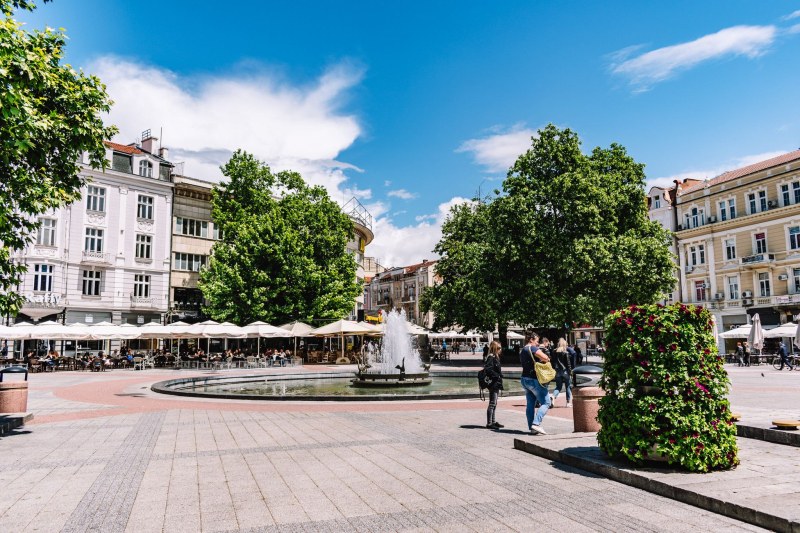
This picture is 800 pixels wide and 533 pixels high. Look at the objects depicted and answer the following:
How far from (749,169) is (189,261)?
47690 millimetres

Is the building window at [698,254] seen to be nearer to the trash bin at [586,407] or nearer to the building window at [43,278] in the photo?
the trash bin at [586,407]

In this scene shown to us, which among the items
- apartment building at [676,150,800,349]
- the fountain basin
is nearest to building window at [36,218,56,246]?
the fountain basin

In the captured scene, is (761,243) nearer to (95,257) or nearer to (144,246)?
(144,246)

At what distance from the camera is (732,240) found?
4628 centimetres

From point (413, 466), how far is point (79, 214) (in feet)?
135

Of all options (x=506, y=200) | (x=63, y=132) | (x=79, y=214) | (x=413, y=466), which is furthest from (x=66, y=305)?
(x=413, y=466)

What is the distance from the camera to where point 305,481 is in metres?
6.95

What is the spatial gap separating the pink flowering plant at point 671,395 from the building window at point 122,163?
44.8 meters

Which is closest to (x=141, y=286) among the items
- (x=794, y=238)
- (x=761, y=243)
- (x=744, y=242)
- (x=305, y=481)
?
(x=305, y=481)

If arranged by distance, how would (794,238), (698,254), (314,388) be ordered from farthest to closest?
(698,254), (794,238), (314,388)

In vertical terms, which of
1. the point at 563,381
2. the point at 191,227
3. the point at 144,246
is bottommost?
the point at 563,381

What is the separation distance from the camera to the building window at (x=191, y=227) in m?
47.2

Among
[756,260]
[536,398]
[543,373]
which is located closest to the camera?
[543,373]

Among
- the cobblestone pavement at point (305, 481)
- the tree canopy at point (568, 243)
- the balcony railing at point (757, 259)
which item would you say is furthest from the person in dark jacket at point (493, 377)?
the balcony railing at point (757, 259)
